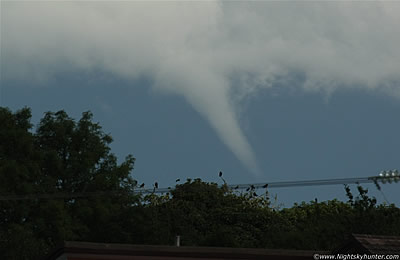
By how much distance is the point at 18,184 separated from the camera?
5612 centimetres

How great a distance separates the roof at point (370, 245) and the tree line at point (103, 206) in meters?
21.7

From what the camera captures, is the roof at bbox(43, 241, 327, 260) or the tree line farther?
the tree line

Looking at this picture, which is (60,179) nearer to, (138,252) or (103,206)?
(103,206)

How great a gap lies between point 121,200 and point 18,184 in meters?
9.17

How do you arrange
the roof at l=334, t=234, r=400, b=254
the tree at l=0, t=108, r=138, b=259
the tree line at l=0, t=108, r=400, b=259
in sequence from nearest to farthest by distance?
the roof at l=334, t=234, r=400, b=254
the tree line at l=0, t=108, r=400, b=259
the tree at l=0, t=108, r=138, b=259

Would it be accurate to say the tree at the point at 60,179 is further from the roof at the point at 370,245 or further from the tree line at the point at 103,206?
the roof at the point at 370,245

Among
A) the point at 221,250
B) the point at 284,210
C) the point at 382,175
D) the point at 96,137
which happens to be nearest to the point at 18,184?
the point at 96,137

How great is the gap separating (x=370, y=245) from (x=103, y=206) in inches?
1435

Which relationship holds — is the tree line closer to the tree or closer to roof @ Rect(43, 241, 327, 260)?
the tree

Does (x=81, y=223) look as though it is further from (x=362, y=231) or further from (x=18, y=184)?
(x=362, y=231)

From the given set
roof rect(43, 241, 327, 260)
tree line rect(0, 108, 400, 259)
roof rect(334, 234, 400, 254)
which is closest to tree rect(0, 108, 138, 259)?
tree line rect(0, 108, 400, 259)

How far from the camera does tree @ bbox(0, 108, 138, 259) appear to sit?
5550 centimetres

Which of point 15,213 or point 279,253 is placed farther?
point 15,213

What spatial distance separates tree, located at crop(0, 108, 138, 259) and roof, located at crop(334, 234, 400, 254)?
26.0 meters
